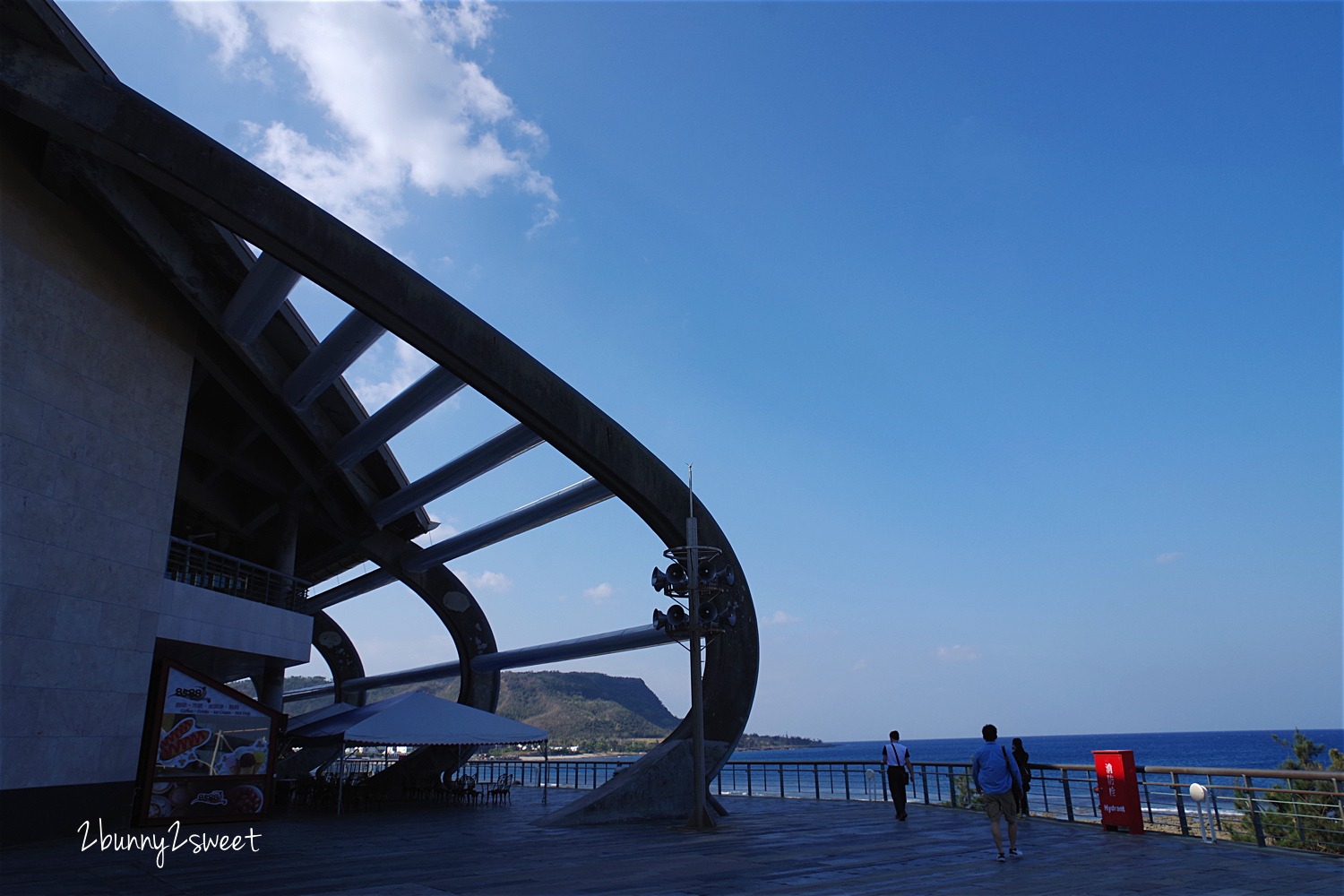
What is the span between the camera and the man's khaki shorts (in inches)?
363

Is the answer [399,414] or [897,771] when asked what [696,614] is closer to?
[897,771]

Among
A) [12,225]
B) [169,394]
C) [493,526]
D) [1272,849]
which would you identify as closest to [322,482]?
[493,526]

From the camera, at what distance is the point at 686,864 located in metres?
9.05

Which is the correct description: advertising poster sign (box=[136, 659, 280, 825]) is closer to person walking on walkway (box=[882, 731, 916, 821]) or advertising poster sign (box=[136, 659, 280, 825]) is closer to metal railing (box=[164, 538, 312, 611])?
metal railing (box=[164, 538, 312, 611])

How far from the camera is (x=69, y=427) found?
12539 mm

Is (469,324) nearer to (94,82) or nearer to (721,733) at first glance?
(94,82)

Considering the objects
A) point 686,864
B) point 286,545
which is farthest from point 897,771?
point 286,545

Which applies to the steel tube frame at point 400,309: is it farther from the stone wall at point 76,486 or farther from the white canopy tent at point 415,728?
the white canopy tent at point 415,728

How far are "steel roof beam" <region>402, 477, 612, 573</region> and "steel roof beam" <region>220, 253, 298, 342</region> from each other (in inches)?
280

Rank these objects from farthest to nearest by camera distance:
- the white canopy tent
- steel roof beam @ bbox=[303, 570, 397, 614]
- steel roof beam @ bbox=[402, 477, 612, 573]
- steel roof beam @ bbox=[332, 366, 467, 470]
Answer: steel roof beam @ bbox=[303, 570, 397, 614]
steel roof beam @ bbox=[402, 477, 612, 573]
the white canopy tent
steel roof beam @ bbox=[332, 366, 467, 470]

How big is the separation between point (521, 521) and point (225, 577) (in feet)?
21.6

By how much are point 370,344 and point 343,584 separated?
1872 centimetres
